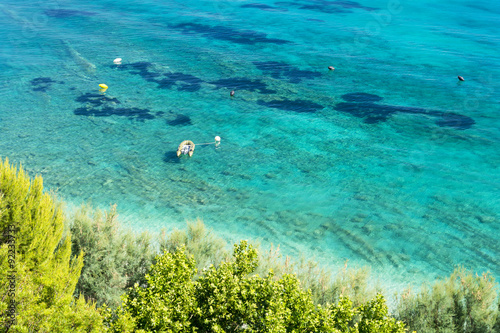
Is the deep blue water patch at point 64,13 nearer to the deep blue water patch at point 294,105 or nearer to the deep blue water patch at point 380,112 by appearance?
the deep blue water patch at point 294,105

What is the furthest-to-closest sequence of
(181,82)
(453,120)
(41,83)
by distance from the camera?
(181,82) < (41,83) < (453,120)

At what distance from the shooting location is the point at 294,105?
165 feet

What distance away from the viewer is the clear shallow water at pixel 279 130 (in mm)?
30734

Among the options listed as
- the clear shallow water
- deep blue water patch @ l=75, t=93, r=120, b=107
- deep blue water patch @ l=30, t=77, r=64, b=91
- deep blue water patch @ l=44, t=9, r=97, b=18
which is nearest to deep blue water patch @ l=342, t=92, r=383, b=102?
the clear shallow water

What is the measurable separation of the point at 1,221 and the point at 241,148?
84.1ft

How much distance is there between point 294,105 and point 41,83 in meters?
34.3

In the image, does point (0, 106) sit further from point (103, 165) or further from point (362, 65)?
point (362, 65)

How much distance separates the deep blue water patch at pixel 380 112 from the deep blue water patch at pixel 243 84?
10.5m

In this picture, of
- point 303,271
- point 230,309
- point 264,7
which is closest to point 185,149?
point 303,271

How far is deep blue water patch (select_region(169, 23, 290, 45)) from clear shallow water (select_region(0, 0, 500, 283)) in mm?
400

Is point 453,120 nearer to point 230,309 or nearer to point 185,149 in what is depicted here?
point 185,149

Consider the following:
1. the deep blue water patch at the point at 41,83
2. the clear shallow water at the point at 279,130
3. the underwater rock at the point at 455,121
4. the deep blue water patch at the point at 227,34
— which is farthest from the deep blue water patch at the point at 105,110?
the underwater rock at the point at 455,121

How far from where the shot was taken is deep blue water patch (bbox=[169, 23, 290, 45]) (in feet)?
243

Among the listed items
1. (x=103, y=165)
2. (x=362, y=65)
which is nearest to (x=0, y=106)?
(x=103, y=165)
